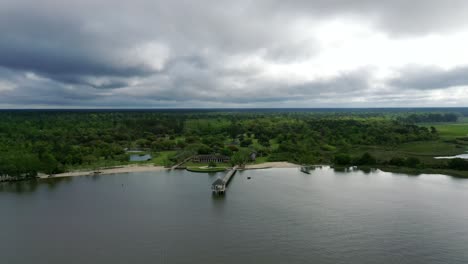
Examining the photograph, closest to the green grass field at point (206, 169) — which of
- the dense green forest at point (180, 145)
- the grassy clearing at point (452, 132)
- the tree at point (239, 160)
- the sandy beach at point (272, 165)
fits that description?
the tree at point (239, 160)

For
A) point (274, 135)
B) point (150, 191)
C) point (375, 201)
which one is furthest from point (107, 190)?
point (274, 135)

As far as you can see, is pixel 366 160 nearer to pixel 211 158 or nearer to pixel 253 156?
pixel 253 156

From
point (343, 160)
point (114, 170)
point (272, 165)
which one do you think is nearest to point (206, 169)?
point (272, 165)

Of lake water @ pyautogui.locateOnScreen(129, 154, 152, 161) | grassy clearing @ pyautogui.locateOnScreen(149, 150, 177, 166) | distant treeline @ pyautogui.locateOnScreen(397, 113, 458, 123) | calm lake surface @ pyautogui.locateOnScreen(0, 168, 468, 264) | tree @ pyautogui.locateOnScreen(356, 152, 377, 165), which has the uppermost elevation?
distant treeline @ pyautogui.locateOnScreen(397, 113, 458, 123)

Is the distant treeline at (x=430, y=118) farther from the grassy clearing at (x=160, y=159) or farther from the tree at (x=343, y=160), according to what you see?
the grassy clearing at (x=160, y=159)

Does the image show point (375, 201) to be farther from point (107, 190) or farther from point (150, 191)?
point (107, 190)

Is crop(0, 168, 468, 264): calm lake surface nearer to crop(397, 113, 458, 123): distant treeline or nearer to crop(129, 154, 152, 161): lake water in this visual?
crop(129, 154, 152, 161): lake water

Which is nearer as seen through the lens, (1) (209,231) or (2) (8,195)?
(1) (209,231)

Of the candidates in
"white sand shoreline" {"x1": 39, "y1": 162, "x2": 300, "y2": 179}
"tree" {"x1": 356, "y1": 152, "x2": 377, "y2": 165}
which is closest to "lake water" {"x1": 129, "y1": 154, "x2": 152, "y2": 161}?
"white sand shoreline" {"x1": 39, "y1": 162, "x2": 300, "y2": 179}
